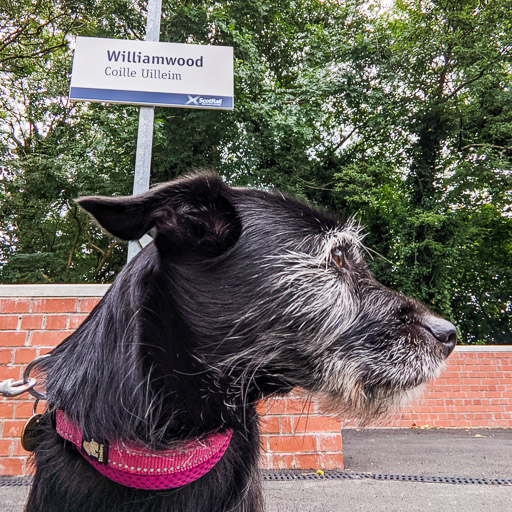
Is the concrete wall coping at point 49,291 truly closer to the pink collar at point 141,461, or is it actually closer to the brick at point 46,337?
the brick at point 46,337

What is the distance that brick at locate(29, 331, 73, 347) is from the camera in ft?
11.4

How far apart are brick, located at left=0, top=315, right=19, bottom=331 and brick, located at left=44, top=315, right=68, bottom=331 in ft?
0.80

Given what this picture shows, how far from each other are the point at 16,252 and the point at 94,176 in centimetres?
383

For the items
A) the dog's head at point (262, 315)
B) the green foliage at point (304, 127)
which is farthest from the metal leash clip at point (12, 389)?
the green foliage at point (304, 127)

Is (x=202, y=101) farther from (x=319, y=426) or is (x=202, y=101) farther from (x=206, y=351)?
(x=319, y=426)

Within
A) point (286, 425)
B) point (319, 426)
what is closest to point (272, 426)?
point (286, 425)

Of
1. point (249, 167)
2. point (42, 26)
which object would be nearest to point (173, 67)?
point (249, 167)

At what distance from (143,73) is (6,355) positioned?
2685 mm

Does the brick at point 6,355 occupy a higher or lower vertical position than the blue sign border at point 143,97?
lower

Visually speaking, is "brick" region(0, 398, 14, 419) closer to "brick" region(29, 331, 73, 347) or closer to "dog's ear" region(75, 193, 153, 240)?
"brick" region(29, 331, 73, 347)

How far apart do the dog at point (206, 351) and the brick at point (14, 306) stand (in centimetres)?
203

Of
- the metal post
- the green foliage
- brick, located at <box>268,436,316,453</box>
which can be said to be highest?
the green foliage

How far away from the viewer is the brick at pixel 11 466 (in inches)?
128

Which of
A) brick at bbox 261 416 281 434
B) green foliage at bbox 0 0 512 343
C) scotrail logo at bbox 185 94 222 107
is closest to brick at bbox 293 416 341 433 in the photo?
brick at bbox 261 416 281 434
